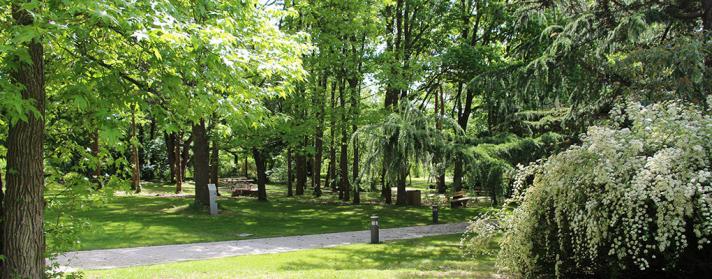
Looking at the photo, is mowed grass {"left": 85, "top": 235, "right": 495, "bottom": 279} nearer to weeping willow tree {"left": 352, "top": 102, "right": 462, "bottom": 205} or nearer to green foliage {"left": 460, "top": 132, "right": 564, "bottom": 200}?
green foliage {"left": 460, "top": 132, "right": 564, "bottom": 200}

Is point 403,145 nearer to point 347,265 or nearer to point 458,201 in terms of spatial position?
point 347,265

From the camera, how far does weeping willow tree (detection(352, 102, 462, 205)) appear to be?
46.0 ft

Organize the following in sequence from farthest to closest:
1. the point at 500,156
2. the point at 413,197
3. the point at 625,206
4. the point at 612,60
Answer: the point at 413,197 → the point at 500,156 → the point at 612,60 → the point at 625,206

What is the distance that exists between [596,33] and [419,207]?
12203 millimetres

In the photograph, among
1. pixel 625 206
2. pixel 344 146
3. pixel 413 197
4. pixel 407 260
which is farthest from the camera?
pixel 344 146

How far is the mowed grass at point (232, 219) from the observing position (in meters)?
13.7

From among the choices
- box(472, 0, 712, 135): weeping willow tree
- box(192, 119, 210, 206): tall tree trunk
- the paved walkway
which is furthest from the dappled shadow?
box(192, 119, 210, 206): tall tree trunk

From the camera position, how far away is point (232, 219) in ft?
57.8

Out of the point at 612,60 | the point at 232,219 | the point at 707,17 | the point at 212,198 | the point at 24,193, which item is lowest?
the point at 232,219

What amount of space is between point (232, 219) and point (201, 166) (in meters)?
3.35

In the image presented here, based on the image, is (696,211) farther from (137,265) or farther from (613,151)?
(137,265)

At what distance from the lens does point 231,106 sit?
6246 millimetres

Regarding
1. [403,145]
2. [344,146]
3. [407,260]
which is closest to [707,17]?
[403,145]

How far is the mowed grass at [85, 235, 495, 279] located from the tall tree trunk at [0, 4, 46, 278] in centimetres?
267
